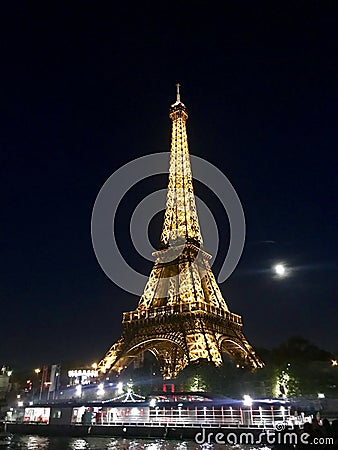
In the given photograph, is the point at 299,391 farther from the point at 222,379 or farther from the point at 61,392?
the point at 61,392

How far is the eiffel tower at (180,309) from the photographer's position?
51.1 m

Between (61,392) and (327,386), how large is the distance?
3716cm

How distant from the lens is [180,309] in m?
53.5

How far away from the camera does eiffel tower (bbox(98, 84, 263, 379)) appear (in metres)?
51.1
